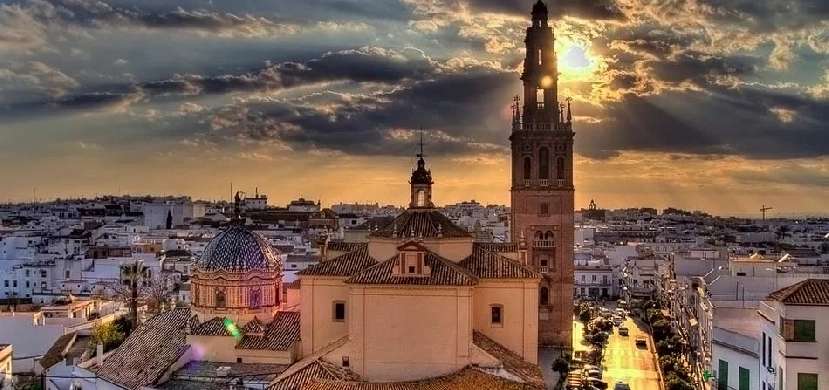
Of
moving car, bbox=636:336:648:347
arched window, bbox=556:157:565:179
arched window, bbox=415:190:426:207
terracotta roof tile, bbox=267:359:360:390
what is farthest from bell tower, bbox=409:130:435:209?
moving car, bbox=636:336:648:347

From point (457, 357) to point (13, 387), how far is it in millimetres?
17552

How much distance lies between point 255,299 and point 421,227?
627 centimetres

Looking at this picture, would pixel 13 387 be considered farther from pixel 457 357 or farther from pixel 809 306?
pixel 809 306

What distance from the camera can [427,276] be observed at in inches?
1013

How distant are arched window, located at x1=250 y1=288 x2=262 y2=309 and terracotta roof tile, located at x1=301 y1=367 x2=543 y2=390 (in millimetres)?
6548

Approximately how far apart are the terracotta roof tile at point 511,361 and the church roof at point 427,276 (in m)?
1.78

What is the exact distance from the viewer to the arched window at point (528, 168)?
133ft

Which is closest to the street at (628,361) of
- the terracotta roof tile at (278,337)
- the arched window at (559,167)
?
the arched window at (559,167)

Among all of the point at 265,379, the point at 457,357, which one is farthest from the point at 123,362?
the point at 457,357

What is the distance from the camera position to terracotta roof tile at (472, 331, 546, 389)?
25.0 meters

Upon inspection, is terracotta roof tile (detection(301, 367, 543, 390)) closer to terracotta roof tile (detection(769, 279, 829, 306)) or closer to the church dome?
terracotta roof tile (detection(769, 279, 829, 306))

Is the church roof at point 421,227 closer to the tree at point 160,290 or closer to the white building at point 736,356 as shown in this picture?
the white building at point 736,356

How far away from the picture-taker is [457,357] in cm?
2542

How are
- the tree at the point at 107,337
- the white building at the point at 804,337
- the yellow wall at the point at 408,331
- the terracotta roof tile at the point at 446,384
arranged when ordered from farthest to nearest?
1. the tree at the point at 107,337
2. the yellow wall at the point at 408,331
3. the terracotta roof tile at the point at 446,384
4. the white building at the point at 804,337
